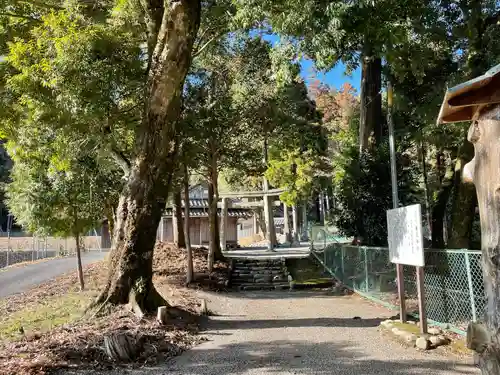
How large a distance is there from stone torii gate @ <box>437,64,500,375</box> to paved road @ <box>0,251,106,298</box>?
50.8 ft

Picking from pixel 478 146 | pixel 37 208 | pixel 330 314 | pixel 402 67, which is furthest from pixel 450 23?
pixel 37 208

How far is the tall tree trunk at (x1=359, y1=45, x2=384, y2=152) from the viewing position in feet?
50.9

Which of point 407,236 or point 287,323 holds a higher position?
point 407,236

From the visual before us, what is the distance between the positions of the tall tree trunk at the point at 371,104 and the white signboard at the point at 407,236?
23.2 feet

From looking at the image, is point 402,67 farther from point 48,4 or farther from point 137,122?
point 48,4

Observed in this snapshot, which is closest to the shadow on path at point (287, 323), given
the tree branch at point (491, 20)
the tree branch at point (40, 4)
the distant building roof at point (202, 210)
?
the tree branch at point (491, 20)

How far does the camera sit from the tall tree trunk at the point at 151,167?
9000 mm

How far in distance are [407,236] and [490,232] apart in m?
4.51

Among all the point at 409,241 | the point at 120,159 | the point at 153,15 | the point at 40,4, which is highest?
the point at 40,4

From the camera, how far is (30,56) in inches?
402

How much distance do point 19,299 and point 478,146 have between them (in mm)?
14504

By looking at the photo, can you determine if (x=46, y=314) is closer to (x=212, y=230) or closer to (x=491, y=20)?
(x=212, y=230)

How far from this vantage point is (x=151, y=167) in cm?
913

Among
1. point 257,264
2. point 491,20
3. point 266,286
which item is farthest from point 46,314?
point 491,20
